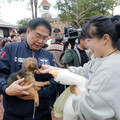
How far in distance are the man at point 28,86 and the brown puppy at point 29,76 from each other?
7 cm

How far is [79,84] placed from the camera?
165 centimetres

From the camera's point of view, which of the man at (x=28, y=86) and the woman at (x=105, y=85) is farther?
the man at (x=28, y=86)

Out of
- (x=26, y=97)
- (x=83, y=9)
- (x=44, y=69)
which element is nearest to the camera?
(x=26, y=97)

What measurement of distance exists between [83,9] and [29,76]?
32.1 metres

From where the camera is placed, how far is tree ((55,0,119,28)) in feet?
101

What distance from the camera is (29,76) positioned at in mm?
2166

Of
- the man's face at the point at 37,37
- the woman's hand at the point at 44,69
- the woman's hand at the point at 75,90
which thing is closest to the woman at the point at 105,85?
the woman's hand at the point at 75,90

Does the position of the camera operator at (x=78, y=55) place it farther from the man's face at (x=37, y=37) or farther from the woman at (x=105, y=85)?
the woman at (x=105, y=85)

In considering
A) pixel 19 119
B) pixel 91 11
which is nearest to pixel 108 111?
pixel 19 119

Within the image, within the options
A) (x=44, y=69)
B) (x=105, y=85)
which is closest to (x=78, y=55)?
(x=44, y=69)

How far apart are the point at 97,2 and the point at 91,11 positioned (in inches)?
103

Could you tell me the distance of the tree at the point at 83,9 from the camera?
30.9 meters

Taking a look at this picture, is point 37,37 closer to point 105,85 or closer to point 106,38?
point 106,38

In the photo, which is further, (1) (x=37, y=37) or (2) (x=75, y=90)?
(1) (x=37, y=37)
